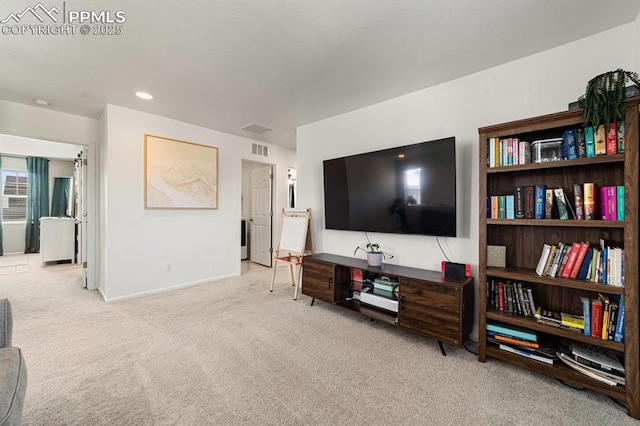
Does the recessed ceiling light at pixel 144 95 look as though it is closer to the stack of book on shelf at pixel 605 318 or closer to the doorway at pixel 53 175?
the doorway at pixel 53 175

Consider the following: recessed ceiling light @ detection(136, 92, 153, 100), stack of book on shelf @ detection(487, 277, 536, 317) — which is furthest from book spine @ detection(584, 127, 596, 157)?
recessed ceiling light @ detection(136, 92, 153, 100)

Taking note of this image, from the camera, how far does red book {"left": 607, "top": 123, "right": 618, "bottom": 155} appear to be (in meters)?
1.62

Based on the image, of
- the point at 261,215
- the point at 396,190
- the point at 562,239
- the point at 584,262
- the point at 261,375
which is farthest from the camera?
the point at 261,215

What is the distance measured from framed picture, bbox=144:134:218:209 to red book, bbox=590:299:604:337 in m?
4.34

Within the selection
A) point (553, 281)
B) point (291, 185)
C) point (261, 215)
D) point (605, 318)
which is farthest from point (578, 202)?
point (261, 215)

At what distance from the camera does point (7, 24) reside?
180cm

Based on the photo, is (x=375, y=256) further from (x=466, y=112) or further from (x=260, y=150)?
(x=260, y=150)

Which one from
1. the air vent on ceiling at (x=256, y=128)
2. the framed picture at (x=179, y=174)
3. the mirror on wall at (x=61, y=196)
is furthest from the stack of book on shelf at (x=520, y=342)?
the mirror on wall at (x=61, y=196)

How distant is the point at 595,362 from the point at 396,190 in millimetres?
1848

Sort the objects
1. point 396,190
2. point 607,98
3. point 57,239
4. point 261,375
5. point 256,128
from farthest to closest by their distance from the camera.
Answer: point 57,239, point 256,128, point 396,190, point 261,375, point 607,98

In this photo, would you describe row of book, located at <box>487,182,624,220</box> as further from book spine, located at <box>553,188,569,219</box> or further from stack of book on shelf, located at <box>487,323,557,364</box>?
stack of book on shelf, located at <box>487,323,557,364</box>

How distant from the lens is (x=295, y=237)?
3750 millimetres

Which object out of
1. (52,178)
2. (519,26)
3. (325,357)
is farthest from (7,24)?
(52,178)

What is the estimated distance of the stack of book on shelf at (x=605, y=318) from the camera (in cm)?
160
